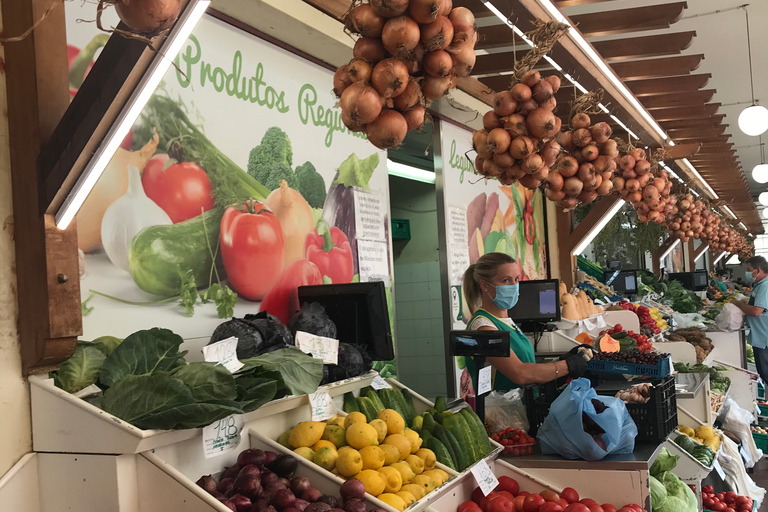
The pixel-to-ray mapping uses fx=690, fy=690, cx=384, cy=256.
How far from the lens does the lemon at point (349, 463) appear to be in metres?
2.27

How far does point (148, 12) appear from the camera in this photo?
1454mm

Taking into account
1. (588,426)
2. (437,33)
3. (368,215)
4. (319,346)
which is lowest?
(588,426)

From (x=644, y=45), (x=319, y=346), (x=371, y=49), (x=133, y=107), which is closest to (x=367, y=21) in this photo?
(x=371, y=49)

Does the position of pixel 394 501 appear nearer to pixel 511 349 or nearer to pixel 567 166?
pixel 511 349

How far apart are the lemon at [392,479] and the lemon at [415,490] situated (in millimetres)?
22

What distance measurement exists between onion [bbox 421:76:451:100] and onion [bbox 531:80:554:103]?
89 centimetres

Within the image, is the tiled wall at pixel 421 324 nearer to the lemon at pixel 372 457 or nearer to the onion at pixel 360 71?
the lemon at pixel 372 457

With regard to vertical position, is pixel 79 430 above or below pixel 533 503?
above

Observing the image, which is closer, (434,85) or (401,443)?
(434,85)

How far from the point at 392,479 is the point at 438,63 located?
4.44 ft

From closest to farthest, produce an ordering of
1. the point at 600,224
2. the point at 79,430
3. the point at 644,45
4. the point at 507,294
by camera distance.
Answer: the point at 79,430 → the point at 507,294 → the point at 644,45 → the point at 600,224

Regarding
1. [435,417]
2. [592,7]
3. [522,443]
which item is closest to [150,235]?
[435,417]

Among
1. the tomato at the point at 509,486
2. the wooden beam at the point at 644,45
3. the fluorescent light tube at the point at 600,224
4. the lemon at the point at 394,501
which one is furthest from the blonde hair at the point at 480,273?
the fluorescent light tube at the point at 600,224

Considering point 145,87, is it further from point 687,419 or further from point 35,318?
point 687,419
